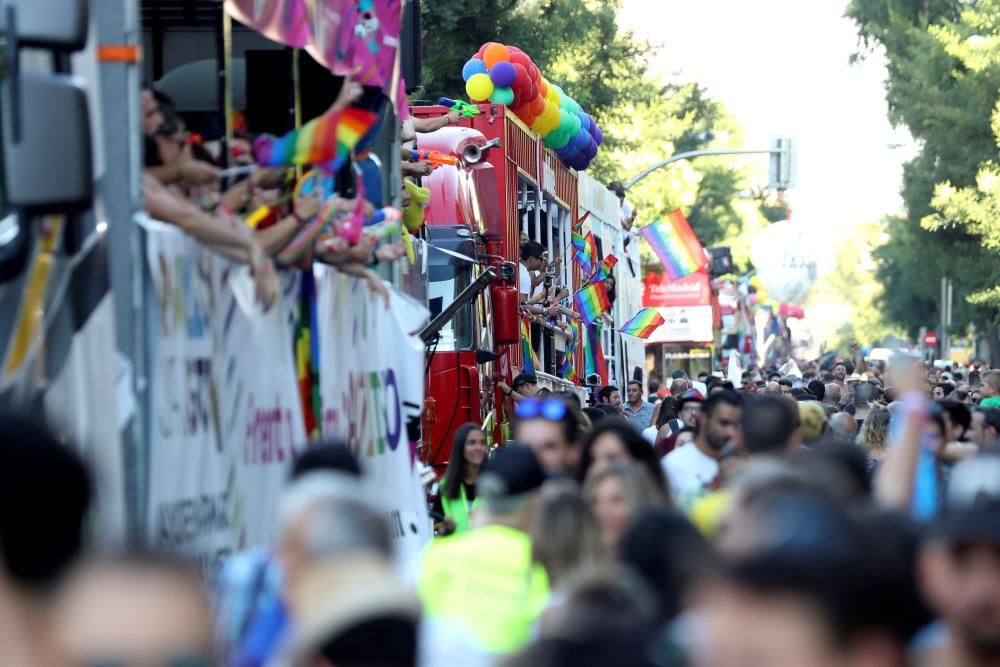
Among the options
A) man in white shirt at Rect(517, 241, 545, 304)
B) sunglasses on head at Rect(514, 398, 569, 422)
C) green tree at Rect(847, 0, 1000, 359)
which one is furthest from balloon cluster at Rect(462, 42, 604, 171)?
green tree at Rect(847, 0, 1000, 359)

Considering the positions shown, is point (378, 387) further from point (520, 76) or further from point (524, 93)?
point (524, 93)

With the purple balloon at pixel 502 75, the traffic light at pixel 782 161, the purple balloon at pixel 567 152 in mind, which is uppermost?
the traffic light at pixel 782 161

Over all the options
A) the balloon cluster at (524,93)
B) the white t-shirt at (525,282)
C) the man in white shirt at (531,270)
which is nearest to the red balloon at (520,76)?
the balloon cluster at (524,93)

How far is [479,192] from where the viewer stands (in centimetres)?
1847

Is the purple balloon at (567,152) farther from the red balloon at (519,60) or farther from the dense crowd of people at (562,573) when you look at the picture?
the dense crowd of people at (562,573)

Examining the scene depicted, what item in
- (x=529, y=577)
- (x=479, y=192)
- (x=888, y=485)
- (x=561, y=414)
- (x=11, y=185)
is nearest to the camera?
(x=11, y=185)

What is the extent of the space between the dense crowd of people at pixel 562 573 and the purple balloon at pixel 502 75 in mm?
12973

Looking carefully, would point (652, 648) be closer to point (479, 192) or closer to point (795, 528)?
point (795, 528)

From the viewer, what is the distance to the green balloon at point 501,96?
2080 cm

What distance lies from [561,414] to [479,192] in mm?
10443

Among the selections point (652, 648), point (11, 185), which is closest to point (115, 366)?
point (11, 185)

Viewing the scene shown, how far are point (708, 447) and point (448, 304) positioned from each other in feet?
24.5

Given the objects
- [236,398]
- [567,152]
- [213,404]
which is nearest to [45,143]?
[213,404]

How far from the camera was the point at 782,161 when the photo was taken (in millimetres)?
37875
